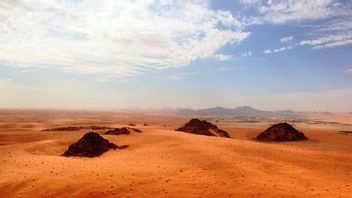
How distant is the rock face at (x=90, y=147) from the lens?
27719mm

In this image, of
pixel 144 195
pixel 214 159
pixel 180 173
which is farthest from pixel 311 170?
pixel 144 195

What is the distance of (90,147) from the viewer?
93.1 ft

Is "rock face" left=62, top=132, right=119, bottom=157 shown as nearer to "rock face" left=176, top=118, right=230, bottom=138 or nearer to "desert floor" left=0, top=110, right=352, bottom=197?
"desert floor" left=0, top=110, right=352, bottom=197

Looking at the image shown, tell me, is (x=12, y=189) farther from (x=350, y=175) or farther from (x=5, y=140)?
(x=5, y=140)

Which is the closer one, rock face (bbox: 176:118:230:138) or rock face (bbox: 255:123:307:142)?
rock face (bbox: 176:118:230:138)

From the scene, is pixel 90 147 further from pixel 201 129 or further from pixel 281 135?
pixel 281 135

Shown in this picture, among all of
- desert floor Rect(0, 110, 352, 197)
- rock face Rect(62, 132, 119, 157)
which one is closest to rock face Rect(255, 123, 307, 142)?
desert floor Rect(0, 110, 352, 197)

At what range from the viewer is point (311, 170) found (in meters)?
20.3

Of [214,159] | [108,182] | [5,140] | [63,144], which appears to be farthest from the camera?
[5,140]

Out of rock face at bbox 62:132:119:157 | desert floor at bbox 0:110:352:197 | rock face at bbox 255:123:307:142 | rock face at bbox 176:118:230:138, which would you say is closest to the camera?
desert floor at bbox 0:110:352:197

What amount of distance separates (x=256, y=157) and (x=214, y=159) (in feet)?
11.7

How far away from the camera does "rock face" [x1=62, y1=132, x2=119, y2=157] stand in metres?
27.7

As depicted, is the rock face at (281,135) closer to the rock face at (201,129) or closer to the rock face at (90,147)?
the rock face at (201,129)

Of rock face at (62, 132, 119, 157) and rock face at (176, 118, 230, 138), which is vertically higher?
rock face at (176, 118, 230, 138)
